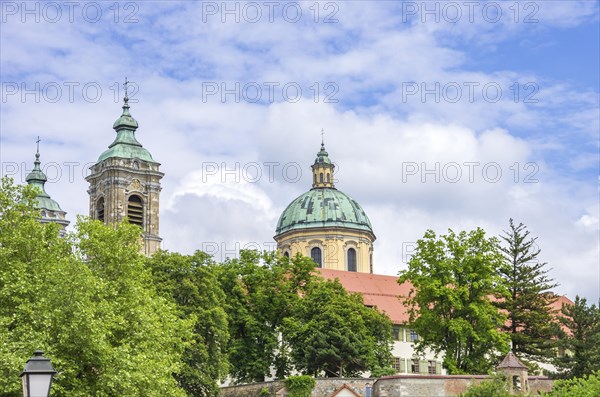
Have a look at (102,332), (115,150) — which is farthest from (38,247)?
(115,150)

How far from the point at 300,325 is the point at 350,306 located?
11.9ft

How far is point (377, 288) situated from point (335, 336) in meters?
28.0

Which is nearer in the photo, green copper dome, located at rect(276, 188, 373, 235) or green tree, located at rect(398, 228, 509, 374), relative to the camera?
green tree, located at rect(398, 228, 509, 374)

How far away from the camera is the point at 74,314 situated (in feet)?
114

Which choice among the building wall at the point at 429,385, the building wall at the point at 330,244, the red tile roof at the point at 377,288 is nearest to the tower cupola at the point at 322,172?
the building wall at the point at 330,244

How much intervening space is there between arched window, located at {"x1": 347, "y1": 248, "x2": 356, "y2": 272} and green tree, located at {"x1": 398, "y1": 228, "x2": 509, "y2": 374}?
36563 mm

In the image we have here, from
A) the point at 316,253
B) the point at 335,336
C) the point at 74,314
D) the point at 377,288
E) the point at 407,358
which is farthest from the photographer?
the point at 316,253

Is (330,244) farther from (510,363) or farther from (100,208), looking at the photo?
(510,363)

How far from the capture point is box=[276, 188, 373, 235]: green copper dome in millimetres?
99375

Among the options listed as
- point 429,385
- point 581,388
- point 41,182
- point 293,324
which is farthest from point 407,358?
point 41,182

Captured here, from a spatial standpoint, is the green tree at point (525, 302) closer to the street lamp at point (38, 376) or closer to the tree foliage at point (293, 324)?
the tree foliage at point (293, 324)

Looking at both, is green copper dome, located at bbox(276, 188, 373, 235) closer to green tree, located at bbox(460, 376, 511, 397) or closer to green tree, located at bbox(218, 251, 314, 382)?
green tree, located at bbox(218, 251, 314, 382)

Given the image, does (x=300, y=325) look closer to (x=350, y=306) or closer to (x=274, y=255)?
(x=350, y=306)

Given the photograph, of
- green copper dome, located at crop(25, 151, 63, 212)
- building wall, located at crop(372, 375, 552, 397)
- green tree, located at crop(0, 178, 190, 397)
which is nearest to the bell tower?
green copper dome, located at crop(25, 151, 63, 212)
